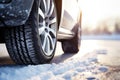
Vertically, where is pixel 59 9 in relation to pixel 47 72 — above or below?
above

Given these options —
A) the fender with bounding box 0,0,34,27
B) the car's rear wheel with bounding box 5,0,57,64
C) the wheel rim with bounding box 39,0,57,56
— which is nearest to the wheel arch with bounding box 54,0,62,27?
the wheel rim with bounding box 39,0,57,56

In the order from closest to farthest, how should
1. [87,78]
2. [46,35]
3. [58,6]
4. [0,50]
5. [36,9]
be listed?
[87,78], [36,9], [46,35], [58,6], [0,50]

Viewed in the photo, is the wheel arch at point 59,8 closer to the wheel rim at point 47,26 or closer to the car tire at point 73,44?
the wheel rim at point 47,26

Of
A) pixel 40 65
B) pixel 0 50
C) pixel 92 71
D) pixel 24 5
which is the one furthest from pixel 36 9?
pixel 0 50

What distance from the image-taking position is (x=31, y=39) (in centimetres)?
258

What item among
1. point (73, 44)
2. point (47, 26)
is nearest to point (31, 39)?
point (47, 26)

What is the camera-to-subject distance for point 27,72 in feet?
8.13

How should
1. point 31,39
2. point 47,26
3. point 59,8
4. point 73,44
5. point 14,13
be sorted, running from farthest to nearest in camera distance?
point 73,44
point 59,8
point 47,26
point 31,39
point 14,13

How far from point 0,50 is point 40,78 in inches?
122

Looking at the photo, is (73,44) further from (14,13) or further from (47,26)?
(14,13)

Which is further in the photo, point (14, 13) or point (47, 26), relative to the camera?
point (47, 26)

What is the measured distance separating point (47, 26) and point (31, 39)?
46 centimetres

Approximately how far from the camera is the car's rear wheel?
2562mm

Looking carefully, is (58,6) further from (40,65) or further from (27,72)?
(27,72)
